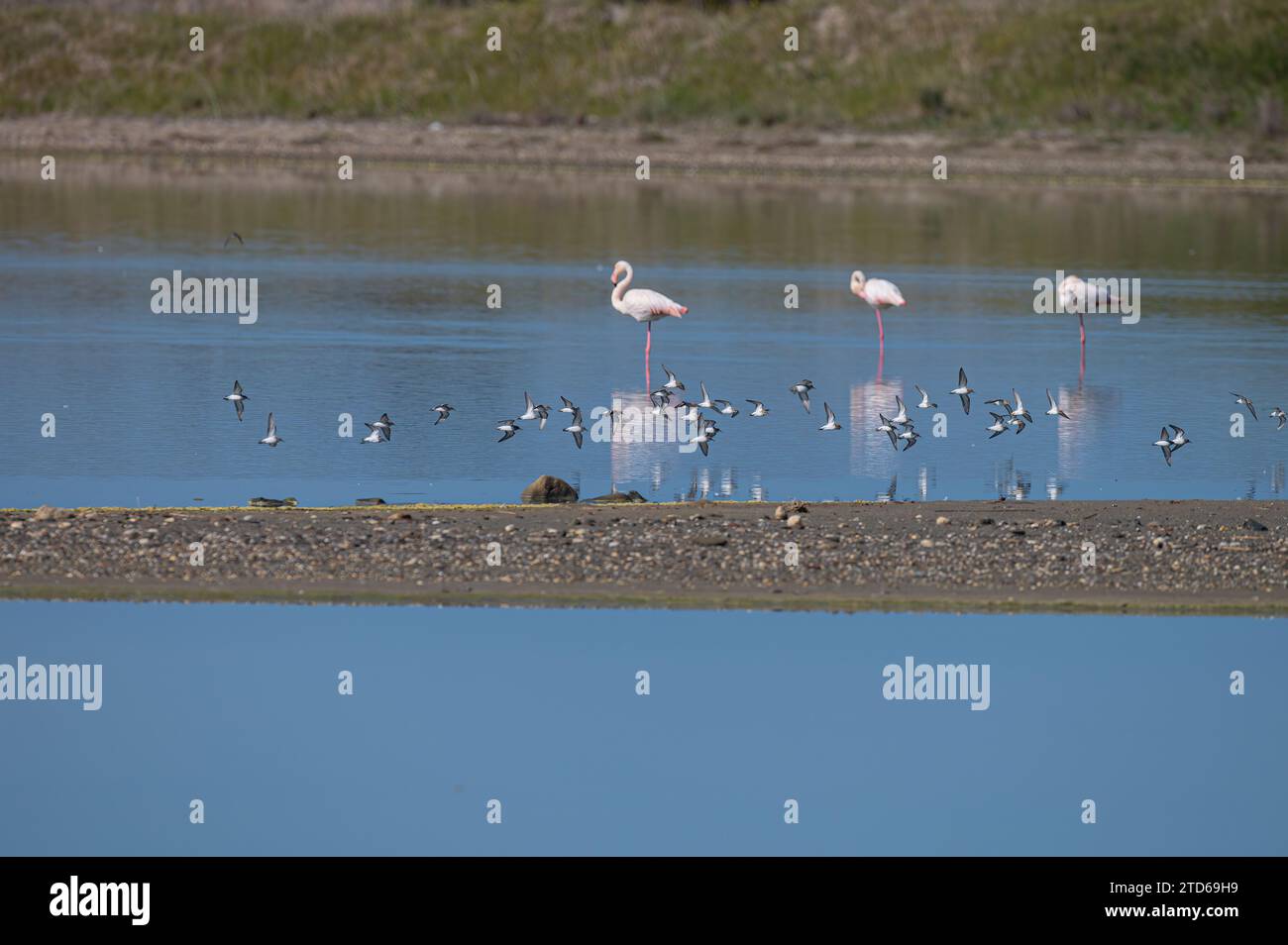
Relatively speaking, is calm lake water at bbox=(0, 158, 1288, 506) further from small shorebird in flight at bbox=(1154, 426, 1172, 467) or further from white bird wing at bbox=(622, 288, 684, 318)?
white bird wing at bbox=(622, 288, 684, 318)

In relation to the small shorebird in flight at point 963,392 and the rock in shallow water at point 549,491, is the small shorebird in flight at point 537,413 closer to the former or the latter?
the rock in shallow water at point 549,491

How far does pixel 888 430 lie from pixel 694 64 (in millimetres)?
45840

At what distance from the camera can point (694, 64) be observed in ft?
211

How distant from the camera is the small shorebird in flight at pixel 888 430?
19.3m

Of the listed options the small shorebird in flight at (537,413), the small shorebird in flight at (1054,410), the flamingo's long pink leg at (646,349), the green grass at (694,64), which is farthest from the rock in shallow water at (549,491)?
the green grass at (694,64)

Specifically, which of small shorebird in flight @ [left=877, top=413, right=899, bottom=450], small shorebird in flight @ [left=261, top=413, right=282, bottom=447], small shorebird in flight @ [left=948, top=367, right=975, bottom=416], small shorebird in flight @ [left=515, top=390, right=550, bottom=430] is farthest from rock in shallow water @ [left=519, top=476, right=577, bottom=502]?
small shorebird in flight @ [left=948, top=367, right=975, bottom=416]

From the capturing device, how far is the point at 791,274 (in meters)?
34.0

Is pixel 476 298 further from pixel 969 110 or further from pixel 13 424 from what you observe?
pixel 969 110

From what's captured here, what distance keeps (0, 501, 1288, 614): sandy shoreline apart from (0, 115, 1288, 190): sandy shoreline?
37847 millimetres

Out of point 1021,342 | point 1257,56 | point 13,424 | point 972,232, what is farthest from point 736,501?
point 1257,56

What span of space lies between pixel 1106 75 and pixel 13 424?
4505cm

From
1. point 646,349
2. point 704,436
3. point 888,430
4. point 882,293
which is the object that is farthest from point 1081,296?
point 704,436

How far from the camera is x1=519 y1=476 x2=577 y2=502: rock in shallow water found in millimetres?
16625

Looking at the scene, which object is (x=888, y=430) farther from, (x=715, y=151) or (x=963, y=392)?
(x=715, y=151)
